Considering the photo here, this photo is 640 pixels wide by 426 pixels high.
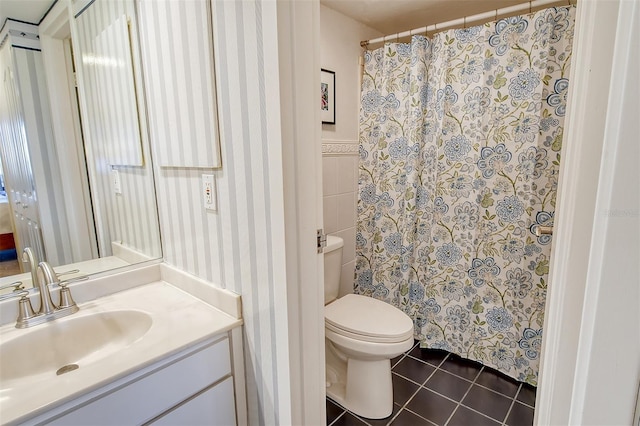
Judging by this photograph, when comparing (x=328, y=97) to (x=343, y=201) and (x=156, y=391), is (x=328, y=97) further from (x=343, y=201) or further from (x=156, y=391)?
(x=156, y=391)

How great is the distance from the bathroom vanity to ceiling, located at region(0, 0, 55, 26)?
2.96ft

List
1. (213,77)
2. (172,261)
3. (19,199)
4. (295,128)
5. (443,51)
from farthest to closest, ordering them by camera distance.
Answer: (443,51)
(172,261)
(19,199)
(213,77)
(295,128)

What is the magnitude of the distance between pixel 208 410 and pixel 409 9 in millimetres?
2228

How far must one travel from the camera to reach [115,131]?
1.31 meters

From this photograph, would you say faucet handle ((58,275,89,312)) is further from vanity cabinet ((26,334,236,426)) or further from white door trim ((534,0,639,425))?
white door trim ((534,0,639,425))

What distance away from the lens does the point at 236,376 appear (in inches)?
42.5

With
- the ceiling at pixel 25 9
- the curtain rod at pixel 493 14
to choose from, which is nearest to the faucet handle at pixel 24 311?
the ceiling at pixel 25 9

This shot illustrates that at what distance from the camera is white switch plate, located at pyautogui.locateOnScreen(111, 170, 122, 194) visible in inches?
53.3

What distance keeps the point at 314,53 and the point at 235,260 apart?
2.16 ft

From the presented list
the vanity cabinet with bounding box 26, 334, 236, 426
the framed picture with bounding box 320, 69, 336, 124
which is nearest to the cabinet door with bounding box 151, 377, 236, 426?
the vanity cabinet with bounding box 26, 334, 236, 426

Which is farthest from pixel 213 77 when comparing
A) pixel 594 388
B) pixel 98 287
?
pixel 594 388

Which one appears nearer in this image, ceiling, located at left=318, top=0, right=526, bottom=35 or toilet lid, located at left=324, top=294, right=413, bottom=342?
toilet lid, located at left=324, top=294, right=413, bottom=342

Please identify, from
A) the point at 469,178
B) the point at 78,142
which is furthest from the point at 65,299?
the point at 469,178

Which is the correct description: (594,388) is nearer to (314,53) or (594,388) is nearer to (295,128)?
(295,128)
